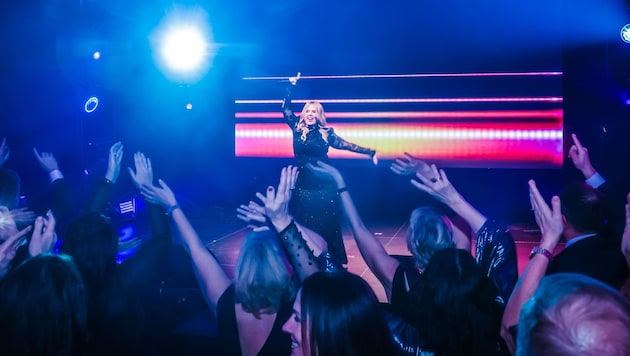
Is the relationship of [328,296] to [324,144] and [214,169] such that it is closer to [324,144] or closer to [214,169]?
[324,144]

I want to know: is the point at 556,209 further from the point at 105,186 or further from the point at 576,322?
the point at 105,186

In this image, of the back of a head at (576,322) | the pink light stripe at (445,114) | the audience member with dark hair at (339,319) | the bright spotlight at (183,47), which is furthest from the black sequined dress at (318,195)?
the pink light stripe at (445,114)

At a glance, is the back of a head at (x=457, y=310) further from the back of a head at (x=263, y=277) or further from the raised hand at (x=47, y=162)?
the raised hand at (x=47, y=162)

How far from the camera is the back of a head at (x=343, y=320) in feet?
3.68

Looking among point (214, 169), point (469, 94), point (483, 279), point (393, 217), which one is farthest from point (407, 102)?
point (483, 279)

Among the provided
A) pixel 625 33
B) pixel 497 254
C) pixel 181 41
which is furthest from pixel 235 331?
pixel 181 41

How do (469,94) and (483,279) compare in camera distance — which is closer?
(483,279)

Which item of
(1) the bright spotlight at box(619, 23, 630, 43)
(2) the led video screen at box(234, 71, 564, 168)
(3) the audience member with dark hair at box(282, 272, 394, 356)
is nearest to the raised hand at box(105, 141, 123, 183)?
(3) the audience member with dark hair at box(282, 272, 394, 356)

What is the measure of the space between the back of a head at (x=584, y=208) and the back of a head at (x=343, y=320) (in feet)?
4.77

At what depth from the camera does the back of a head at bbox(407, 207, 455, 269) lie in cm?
191

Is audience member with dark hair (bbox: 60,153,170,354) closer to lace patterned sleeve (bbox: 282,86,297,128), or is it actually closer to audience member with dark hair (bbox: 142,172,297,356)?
audience member with dark hair (bbox: 142,172,297,356)

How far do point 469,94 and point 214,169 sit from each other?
486 centimetres

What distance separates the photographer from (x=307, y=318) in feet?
3.82

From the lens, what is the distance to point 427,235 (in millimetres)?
1921
